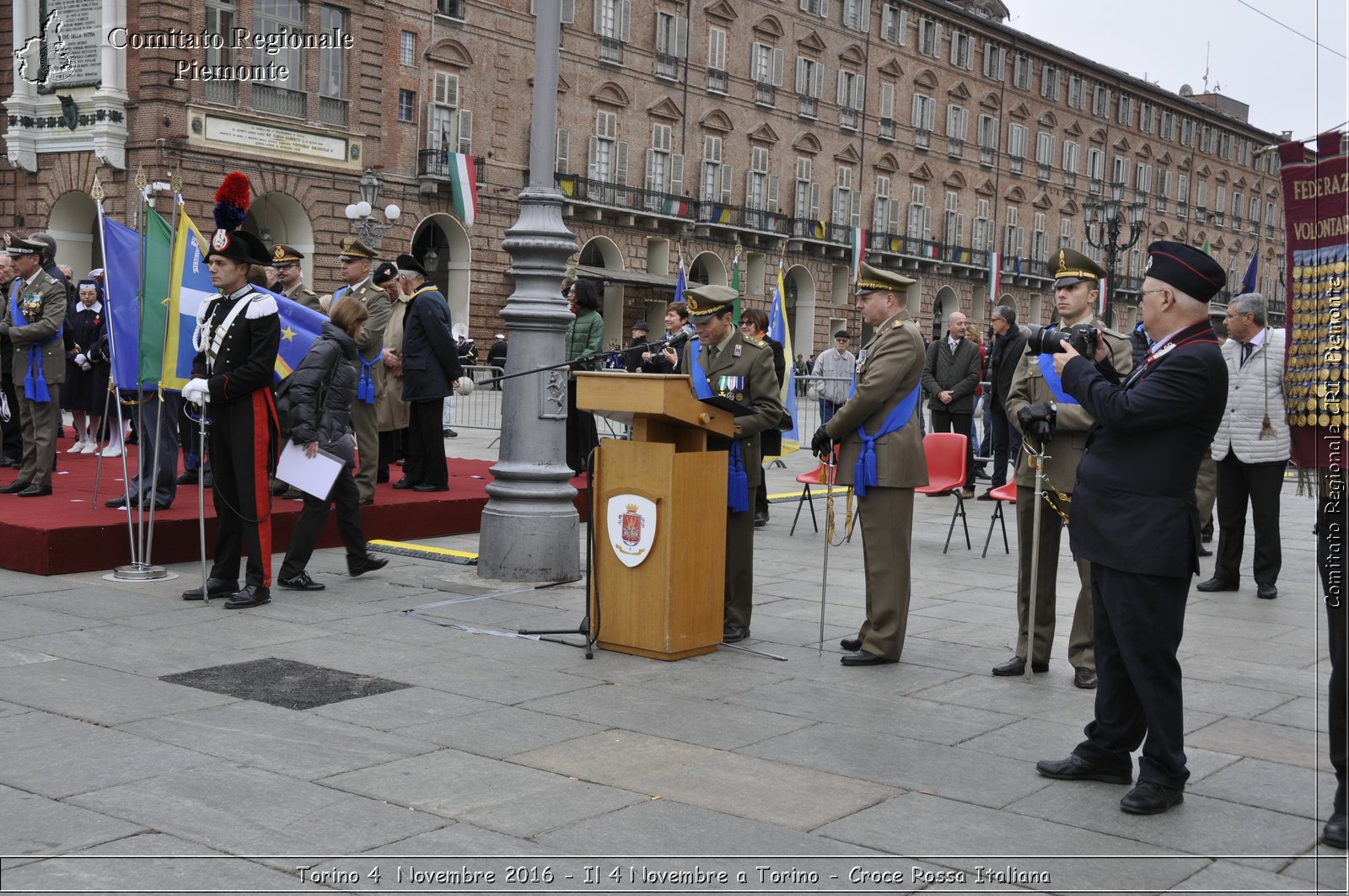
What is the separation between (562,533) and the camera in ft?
28.9

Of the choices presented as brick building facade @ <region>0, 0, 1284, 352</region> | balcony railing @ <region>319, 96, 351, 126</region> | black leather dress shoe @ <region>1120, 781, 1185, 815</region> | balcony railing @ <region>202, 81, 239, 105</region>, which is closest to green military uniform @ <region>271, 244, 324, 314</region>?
black leather dress shoe @ <region>1120, 781, 1185, 815</region>

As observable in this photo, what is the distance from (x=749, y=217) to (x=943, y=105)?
12961mm

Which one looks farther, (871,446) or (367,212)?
(367,212)

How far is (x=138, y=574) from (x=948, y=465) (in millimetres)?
6056

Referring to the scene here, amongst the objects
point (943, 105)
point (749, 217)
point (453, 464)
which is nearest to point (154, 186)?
point (453, 464)

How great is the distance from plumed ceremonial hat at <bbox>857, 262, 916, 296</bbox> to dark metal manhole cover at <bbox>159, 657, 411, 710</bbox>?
2947 mm

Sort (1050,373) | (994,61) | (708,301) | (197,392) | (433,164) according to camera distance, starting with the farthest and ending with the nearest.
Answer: (994,61) < (433,164) < (197,392) < (708,301) < (1050,373)

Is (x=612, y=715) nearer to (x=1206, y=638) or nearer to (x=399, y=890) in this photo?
(x=399, y=890)

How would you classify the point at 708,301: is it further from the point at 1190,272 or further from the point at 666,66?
the point at 666,66

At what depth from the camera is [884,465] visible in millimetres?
6789

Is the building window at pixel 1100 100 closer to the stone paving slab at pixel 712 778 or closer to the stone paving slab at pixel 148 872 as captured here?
the stone paving slab at pixel 712 778

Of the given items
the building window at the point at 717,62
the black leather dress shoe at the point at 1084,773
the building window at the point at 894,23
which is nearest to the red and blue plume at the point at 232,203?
the black leather dress shoe at the point at 1084,773

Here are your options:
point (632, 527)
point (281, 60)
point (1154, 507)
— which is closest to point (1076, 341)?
point (1154, 507)

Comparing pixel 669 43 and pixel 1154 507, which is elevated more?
pixel 669 43
